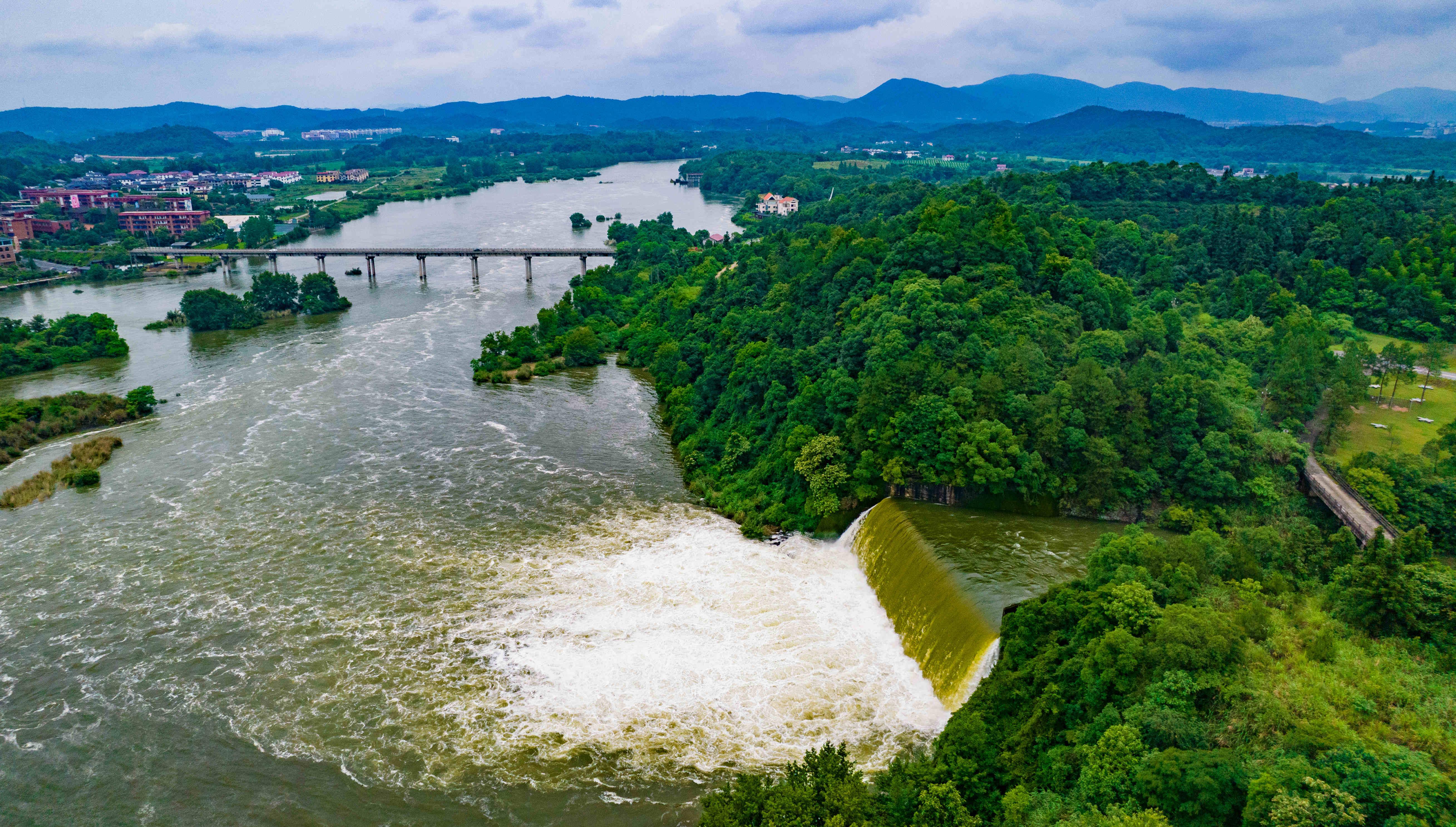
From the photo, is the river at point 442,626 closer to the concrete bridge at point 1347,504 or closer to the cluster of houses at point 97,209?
the concrete bridge at point 1347,504

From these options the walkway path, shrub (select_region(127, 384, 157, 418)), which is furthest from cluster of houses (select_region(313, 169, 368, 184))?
the walkway path

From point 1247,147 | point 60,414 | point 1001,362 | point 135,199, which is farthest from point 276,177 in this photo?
point 1247,147

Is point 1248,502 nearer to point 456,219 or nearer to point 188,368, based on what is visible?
point 188,368

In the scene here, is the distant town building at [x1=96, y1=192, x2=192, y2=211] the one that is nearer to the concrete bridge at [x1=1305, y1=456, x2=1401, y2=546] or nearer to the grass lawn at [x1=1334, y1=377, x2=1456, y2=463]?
the concrete bridge at [x1=1305, y1=456, x2=1401, y2=546]

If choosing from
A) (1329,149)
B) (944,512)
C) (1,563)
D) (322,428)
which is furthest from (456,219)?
(1329,149)

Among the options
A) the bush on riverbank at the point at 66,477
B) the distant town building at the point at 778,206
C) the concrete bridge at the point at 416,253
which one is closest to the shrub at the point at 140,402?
the bush on riverbank at the point at 66,477

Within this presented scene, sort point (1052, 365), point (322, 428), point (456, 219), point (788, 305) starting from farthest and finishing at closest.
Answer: point (456, 219)
point (788, 305)
point (322, 428)
point (1052, 365)

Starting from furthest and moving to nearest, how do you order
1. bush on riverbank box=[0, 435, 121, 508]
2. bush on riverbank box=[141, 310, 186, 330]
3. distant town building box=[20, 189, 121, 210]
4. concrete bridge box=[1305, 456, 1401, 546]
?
distant town building box=[20, 189, 121, 210], bush on riverbank box=[141, 310, 186, 330], bush on riverbank box=[0, 435, 121, 508], concrete bridge box=[1305, 456, 1401, 546]
